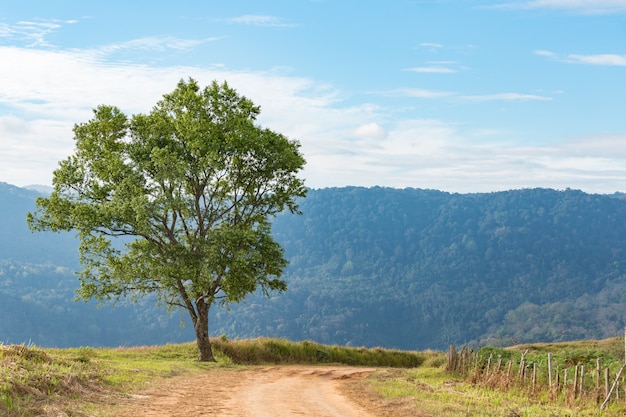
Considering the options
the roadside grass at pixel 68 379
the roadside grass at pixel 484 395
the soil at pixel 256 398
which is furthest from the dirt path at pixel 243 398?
Answer: the roadside grass at pixel 484 395

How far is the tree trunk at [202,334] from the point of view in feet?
122

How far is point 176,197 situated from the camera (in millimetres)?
35375

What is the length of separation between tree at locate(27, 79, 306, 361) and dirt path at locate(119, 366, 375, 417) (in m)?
8.37

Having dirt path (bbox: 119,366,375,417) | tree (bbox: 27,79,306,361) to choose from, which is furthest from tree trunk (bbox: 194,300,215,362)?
dirt path (bbox: 119,366,375,417)

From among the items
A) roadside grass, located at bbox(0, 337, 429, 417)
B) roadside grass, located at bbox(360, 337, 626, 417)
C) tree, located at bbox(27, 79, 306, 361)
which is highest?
tree, located at bbox(27, 79, 306, 361)

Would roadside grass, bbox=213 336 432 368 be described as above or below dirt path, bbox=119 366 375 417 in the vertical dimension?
below

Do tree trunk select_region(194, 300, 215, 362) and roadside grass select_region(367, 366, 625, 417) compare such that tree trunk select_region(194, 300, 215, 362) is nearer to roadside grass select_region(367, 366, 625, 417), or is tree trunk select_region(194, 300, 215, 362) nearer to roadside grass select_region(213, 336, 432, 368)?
roadside grass select_region(213, 336, 432, 368)

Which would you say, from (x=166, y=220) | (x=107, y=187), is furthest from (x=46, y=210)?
(x=166, y=220)

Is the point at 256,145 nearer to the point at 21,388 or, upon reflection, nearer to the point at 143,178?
the point at 143,178

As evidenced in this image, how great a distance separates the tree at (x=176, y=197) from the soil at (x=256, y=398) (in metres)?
8.56

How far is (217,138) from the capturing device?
35.9 m

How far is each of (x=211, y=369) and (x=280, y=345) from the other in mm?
13185

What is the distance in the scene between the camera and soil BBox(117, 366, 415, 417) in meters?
17.0

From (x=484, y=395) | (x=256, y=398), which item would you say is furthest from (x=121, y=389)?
(x=484, y=395)
